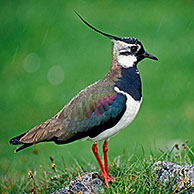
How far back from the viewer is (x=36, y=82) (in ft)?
28.3

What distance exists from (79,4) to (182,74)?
350 cm

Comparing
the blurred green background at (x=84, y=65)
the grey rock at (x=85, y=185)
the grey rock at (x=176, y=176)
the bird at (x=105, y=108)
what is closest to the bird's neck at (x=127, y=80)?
the bird at (x=105, y=108)

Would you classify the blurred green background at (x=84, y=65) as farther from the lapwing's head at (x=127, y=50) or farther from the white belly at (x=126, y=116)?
the lapwing's head at (x=127, y=50)

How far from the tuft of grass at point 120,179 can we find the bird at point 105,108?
0.66 feet

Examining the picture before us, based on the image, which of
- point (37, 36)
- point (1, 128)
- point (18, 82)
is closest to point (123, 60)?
point (1, 128)

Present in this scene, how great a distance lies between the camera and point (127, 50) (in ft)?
13.3

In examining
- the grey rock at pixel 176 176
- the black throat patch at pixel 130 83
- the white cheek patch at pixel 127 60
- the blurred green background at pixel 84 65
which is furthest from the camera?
the blurred green background at pixel 84 65

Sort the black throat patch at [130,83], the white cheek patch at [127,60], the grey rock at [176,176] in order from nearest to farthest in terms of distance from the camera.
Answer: the grey rock at [176,176] < the black throat patch at [130,83] < the white cheek patch at [127,60]

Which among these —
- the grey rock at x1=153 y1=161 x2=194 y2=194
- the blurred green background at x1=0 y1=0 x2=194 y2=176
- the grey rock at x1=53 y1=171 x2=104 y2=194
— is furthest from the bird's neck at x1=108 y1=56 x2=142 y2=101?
the blurred green background at x1=0 y1=0 x2=194 y2=176

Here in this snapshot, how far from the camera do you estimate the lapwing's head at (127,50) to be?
4031mm

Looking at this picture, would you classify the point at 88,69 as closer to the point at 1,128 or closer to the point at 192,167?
the point at 1,128

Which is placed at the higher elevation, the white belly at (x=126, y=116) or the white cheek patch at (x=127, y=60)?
the white cheek patch at (x=127, y=60)

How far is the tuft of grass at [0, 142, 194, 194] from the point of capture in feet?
12.9

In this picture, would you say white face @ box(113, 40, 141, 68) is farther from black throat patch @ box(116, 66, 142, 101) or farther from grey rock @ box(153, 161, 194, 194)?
grey rock @ box(153, 161, 194, 194)
